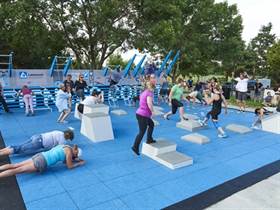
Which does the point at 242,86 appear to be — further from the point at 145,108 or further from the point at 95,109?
the point at 145,108

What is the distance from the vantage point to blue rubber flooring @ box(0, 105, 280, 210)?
373 cm

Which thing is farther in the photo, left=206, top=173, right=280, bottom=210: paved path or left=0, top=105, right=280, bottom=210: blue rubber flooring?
left=0, top=105, right=280, bottom=210: blue rubber flooring

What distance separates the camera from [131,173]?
4.66 metres

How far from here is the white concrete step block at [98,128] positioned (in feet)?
21.5

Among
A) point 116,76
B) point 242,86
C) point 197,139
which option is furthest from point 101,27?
point 197,139

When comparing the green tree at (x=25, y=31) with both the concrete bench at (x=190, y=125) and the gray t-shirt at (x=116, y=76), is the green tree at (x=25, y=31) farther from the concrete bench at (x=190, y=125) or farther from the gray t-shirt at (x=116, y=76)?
the concrete bench at (x=190, y=125)

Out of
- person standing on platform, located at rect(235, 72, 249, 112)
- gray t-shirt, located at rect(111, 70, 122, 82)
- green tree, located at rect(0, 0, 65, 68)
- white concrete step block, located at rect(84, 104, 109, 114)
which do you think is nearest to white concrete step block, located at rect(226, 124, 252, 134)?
person standing on platform, located at rect(235, 72, 249, 112)

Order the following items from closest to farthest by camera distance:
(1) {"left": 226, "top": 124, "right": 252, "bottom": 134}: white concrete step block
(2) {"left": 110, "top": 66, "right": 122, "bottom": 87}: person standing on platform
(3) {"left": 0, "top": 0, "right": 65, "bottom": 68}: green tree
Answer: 1. (1) {"left": 226, "top": 124, "right": 252, "bottom": 134}: white concrete step block
2. (2) {"left": 110, "top": 66, "right": 122, "bottom": 87}: person standing on platform
3. (3) {"left": 0, "top": 0, "right": 65, "bottom": 68}: green tree

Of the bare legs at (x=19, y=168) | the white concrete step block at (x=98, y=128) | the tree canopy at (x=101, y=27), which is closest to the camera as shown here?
the bare legs at (x=19, y=168)

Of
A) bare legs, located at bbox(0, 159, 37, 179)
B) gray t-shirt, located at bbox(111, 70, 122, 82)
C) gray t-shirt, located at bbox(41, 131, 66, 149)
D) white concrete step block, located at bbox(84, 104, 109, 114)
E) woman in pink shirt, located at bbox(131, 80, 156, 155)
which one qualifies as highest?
gray t-shirt, located at bbox(111, 70, 122, 82)

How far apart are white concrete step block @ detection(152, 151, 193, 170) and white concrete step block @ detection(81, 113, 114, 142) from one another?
1.89 metres

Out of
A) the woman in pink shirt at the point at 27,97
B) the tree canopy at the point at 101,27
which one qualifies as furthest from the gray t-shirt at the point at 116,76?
the woman in pink shirt at the point at 27,97

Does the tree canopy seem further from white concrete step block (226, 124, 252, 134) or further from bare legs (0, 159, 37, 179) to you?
bare legs (0, 159, 37, 179)

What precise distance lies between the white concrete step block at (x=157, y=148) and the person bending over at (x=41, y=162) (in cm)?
165
